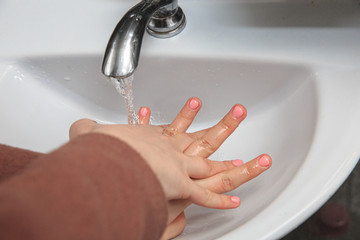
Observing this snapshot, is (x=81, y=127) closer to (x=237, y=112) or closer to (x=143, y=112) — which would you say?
(x=143, y=112)

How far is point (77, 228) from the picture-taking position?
0.27m

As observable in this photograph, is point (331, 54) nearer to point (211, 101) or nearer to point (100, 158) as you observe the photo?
point (211, 101)

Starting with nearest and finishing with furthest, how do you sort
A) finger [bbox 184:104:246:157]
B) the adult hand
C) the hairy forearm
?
the hairy forearm
the adult hand
finger [bbox 184:104:246:157]

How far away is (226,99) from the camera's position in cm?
59

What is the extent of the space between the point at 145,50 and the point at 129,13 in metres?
0.08

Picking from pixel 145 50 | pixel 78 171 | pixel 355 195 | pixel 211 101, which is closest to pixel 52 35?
pixel 145 50

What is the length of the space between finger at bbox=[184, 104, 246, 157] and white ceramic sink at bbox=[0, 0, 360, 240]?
0.07m

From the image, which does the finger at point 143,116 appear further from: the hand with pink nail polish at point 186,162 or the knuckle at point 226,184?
the knuckle at point 226,184

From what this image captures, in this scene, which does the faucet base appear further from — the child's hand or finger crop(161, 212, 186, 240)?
finger crop(161, 212, 186, 240)

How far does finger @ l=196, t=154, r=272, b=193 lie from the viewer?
48 centimetres

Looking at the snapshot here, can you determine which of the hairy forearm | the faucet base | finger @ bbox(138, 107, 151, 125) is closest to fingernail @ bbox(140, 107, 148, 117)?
finger @ bbox(138, 107, 151, 125)

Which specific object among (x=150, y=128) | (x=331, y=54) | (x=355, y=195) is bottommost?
(x=355, y=195)

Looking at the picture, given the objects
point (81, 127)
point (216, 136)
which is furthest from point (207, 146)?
point (81, 127)

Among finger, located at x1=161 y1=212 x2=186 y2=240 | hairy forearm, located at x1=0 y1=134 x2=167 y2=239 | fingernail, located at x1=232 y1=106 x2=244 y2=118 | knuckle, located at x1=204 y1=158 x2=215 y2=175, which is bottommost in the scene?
finger, located at x1=161 y1=212 x2=186 y2=240
